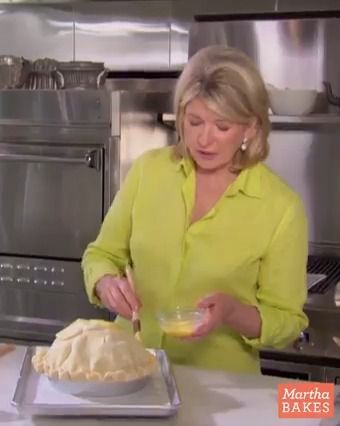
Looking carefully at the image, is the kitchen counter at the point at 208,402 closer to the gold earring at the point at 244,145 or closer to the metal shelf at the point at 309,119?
the gold earring at the point at 244,145

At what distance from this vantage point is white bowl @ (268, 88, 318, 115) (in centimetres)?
293

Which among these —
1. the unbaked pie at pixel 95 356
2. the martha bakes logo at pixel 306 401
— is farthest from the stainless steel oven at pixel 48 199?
the martha bakes logo at pixel 306 401

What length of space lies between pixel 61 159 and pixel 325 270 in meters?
0.95

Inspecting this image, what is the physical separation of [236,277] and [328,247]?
4.64 ft

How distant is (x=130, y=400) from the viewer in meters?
1.42

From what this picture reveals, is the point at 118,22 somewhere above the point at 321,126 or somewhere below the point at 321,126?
A: above

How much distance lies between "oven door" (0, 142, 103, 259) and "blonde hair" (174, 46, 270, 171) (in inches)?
45.8

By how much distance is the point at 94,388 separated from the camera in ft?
4.63

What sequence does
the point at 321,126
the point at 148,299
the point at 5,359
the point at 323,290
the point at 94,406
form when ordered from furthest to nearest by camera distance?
the point at 321,126, the point at 323,290, the point at 148,299, the point at 5,359, the point at 94,406

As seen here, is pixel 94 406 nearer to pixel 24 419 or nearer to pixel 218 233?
pixel 24 419

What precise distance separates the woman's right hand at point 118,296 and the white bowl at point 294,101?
139 centimetres

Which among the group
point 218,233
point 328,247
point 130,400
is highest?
point 218,233

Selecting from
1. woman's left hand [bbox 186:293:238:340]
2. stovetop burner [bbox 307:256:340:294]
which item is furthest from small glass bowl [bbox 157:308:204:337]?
stovetop burner [bbox 307:256:340:294]

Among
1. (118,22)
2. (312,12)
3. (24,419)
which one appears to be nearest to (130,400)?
(24,419)
